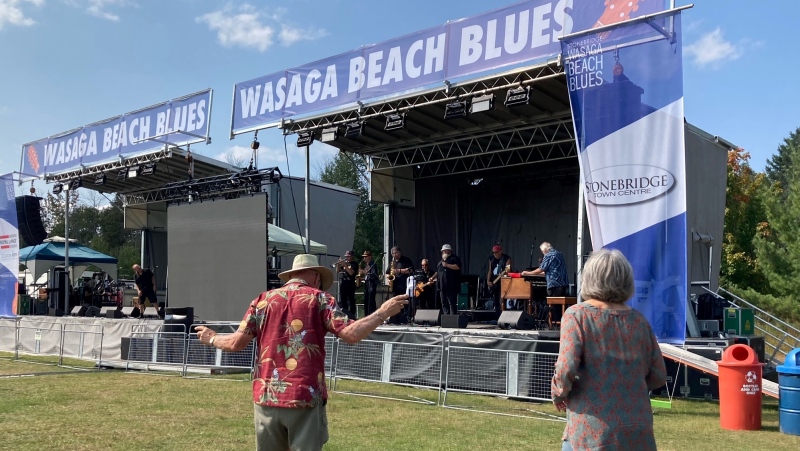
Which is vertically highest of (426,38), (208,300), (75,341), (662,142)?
(426,38)

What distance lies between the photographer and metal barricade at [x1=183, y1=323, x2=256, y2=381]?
35.8ft

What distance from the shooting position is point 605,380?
2.70m

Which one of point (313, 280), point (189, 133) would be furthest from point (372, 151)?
point (313, 280)

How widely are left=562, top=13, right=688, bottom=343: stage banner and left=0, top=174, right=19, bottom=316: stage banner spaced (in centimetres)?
1400

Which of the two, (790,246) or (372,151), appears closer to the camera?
(372,151)

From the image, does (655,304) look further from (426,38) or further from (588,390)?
(426,38)

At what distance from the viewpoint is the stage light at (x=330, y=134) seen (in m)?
12.8

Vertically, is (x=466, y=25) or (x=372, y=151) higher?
(x=466, y=25)

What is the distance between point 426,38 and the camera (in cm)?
1098

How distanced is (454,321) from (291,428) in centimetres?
746

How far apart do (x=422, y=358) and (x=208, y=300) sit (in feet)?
17.9

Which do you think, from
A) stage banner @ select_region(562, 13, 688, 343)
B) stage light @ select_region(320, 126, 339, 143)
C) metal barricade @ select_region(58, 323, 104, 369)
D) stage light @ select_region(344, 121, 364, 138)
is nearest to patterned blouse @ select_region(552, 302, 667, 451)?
stage banner @ select_region(562, 13, 688, 343)

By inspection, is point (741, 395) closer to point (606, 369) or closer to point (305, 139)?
point (606, 369)

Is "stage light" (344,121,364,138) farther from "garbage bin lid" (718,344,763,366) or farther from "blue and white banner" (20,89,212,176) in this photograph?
"garbage bin lid" (718,344,763,366)
